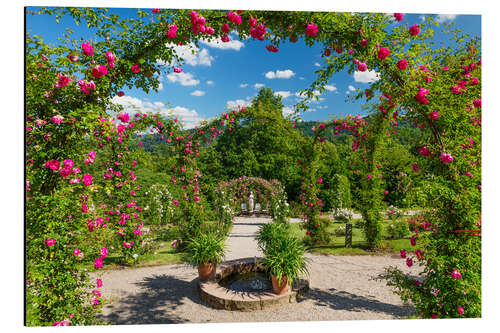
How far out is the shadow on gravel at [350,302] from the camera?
338 cm

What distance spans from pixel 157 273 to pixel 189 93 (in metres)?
3.25

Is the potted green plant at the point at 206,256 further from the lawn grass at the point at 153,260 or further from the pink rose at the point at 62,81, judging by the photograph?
the pink rose at the point at 62,81

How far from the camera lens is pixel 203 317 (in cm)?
326

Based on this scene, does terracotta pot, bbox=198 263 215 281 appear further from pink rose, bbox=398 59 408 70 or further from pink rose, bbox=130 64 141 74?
pink rose, bbox=398 59 408 70

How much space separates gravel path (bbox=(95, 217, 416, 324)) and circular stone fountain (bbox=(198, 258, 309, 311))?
0.27 ft

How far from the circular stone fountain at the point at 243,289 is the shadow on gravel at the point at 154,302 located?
31 cm

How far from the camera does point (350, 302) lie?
3.60 m

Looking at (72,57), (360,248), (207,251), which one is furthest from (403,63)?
(360,248)

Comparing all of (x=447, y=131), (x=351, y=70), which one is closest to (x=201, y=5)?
(x=351, y=70)

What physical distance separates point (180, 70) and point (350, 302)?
3655 millimetres

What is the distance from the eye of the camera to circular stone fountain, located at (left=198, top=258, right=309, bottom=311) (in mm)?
3344

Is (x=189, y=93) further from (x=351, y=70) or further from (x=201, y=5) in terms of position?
(x=351, y=70)

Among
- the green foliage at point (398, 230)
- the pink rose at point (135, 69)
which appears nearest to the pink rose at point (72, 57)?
the pink rose at point (135, 69)
